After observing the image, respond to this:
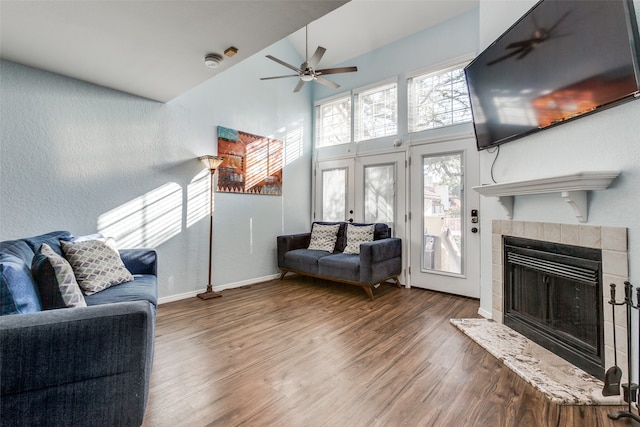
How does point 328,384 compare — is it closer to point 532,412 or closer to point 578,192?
point 532,412

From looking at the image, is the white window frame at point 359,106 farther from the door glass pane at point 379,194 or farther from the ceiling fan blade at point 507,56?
the ceiling fan blade at point 507,56

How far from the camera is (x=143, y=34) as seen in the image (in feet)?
6.63

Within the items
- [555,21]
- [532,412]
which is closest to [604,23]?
[555,21]

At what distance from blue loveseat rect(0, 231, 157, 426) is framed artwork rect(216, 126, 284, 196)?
284 cm

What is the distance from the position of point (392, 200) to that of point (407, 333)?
2.22 metres

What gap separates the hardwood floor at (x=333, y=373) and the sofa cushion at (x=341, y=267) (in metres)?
0.53

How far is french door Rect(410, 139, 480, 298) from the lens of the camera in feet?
11.7

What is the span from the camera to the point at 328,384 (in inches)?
68.9

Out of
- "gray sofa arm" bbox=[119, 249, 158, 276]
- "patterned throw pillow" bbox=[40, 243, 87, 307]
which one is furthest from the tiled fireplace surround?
"gray sofa arm" bbox=[119, 249, 158, 276]

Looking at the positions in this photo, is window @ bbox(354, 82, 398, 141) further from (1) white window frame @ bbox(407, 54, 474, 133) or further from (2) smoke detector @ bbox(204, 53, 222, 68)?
(2) smoke detector @ bbox(204, 53, 222, 68)

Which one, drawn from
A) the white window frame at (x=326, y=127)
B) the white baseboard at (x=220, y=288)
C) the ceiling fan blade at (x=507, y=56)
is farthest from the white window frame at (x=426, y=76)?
the white baseboard at (x=220, y=288)

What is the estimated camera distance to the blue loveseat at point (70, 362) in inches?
40.0

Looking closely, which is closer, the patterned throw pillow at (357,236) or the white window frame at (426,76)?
the white window frame at (426,76)

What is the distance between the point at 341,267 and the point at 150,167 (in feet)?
8.58
